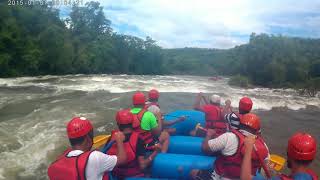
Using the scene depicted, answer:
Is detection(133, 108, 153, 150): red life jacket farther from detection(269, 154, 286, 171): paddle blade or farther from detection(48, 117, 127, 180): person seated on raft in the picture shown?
detection(269, 154, 286, 171): paddle blade

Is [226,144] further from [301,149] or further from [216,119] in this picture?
[216,119]

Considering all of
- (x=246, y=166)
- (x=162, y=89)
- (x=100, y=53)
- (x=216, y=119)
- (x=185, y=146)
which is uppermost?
(x=100, y=53)

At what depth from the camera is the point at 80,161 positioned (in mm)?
2551

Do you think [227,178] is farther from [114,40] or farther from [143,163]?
[114,40]

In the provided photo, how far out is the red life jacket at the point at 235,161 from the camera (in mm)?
3324

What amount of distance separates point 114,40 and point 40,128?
42.5 m

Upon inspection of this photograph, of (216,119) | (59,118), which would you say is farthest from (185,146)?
(59,118)

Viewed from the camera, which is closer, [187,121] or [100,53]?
[187,121]

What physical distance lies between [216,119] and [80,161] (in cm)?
375

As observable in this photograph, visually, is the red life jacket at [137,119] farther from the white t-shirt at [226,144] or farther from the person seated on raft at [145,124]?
the white t-shirt at [226,144]

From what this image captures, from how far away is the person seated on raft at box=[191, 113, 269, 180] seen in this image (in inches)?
131

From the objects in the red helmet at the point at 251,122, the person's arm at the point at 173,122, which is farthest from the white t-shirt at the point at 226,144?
the person's arm at the point at 173,122

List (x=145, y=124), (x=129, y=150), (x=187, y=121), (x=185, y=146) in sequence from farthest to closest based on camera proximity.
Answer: (x=187, y=121) → (x=185, y=146) → (x=145, y=124) → (x=129, y=150)

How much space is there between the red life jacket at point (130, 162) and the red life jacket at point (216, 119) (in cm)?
227
